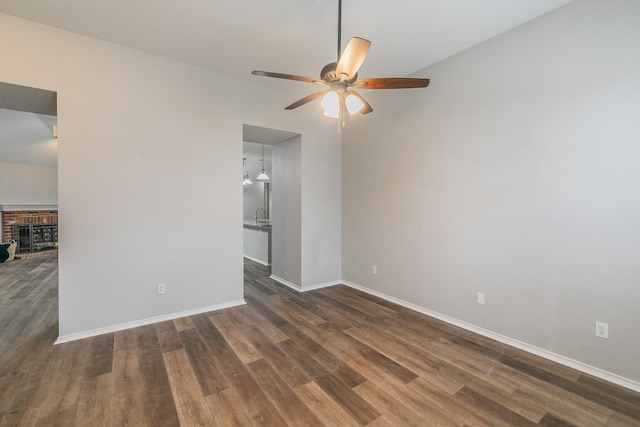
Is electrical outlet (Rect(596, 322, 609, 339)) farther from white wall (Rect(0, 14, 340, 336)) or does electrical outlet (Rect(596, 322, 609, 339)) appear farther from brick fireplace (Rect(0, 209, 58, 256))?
brick fireplace (Rect(0, 209, 58, 256))

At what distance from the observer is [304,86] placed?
12.1ft

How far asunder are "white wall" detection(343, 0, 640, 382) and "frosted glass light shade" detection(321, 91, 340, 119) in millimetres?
1571

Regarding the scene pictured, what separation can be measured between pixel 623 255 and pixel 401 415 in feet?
6.67

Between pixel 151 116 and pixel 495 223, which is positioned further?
pixel 151 116

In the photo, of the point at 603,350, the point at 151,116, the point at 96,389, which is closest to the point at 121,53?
the point at 151,116

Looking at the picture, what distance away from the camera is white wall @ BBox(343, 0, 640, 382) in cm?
200

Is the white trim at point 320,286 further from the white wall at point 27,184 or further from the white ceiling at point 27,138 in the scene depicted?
the white wall at point 27,184

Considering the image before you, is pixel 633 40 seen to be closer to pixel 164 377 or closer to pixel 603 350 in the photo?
pixel 603 350

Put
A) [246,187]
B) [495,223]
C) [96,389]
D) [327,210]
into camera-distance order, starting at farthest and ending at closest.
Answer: [246,187] < [327,210] < [495,223] < [96,389]

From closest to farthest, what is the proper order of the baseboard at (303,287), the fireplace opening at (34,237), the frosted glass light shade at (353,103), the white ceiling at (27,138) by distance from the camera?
the frosted glass light shade at (353,103)
the baseboard at (303,287)
the white ceiling at (27,138)
the fireplace opening at (34,237)

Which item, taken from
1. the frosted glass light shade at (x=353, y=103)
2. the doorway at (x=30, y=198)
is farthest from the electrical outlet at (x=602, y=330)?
the doorway at (x=30, y=198)

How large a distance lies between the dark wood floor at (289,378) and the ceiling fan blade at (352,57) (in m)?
2.29

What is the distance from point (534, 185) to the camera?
241 centimetres

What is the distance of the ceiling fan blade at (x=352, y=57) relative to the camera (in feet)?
5.36
